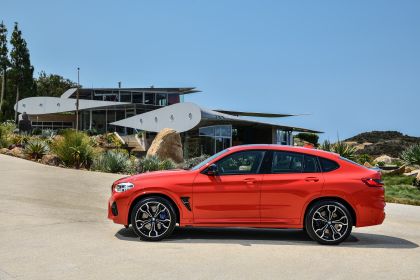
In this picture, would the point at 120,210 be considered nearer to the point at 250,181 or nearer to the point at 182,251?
the point at 182,251

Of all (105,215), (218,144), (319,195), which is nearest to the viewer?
(319,195)

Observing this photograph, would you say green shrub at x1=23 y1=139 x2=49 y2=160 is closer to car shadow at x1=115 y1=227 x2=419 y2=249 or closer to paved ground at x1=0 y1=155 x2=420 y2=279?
paved ground at x1=0 y1=155 x2=420 y2=279

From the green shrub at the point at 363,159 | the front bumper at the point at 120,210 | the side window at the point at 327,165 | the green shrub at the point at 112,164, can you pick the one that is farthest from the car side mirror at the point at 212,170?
the green shrub at the point at 363,159

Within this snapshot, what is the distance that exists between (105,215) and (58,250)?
12.7 feet

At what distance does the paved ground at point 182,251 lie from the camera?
6344 mm

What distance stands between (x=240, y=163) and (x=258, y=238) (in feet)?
4.87

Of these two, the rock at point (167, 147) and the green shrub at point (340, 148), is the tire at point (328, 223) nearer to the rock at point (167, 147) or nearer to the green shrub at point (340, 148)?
the green shrub at point (340, 148)

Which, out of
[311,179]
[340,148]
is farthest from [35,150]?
[311,179]

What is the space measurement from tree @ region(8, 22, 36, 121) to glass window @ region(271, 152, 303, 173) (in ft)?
216

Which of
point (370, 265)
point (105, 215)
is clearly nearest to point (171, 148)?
point (105, 215)

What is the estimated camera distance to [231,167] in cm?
855

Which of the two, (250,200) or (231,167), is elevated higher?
(231,167)

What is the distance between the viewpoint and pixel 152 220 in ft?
27.5

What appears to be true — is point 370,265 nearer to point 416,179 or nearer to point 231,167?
point 231,167
